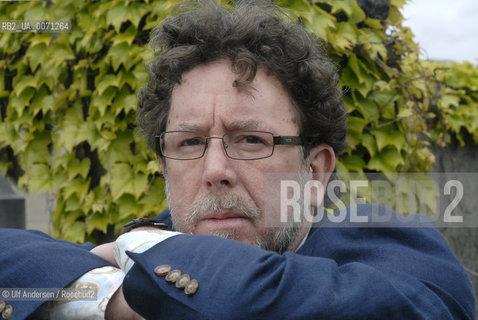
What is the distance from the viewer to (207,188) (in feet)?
5.82

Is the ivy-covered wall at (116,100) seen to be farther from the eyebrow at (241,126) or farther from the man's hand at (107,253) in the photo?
the man's hand at (107,253)

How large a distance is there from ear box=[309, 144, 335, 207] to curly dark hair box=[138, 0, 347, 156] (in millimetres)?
38

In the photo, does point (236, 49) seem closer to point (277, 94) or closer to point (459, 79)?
point (277, 94)

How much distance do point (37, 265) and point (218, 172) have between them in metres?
0.64

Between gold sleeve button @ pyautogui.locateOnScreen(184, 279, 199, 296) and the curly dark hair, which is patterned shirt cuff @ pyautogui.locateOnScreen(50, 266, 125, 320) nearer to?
gold sleeve button @ pyautogui.locateOnScreen(184, 279, 199, 296)

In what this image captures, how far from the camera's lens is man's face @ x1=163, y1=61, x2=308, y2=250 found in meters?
1.76

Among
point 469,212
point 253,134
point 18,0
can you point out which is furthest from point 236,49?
point 469,212

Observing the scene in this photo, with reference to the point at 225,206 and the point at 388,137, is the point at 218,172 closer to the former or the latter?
the point at 225,206

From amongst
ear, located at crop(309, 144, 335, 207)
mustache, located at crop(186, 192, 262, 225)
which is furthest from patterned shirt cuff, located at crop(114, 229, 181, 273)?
ear, located at crop(309, 144, 335, 207)

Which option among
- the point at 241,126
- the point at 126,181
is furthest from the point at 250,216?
the point at 126,181

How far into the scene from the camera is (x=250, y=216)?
1770 millimetres

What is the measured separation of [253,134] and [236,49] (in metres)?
0.36

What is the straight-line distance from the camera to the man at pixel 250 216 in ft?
4.02

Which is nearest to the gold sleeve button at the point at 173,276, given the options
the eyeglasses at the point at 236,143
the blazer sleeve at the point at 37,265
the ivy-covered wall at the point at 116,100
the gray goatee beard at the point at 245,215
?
the blazer sleeve at the point at 37,265
